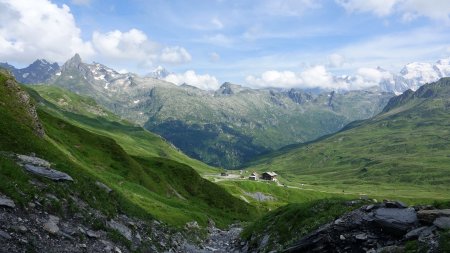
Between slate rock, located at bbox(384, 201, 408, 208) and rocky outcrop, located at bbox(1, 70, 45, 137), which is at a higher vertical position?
rocky outcrop, located at bbox(1, 70, 45, 137)

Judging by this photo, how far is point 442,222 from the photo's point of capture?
25.6 m

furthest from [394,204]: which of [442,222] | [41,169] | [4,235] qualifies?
[41,169]

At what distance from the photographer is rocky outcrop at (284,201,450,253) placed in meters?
26.2

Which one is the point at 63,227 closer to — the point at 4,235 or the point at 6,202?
the point at 6,202

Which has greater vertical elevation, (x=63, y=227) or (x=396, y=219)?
(x=396, y=219)

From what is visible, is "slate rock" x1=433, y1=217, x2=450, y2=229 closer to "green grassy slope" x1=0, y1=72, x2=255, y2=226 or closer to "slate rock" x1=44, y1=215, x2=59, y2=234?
"slate rock" x1=44, y1=215, x2=59, y2=234

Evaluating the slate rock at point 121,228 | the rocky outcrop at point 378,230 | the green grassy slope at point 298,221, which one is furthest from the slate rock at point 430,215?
the slate rock at point 121,228

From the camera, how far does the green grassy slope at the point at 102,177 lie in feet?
120

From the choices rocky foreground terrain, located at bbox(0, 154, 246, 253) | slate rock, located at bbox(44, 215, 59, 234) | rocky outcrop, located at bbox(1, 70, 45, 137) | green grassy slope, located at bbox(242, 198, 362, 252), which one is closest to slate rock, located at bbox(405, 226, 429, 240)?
green grassy slope, located at bbox(242, 198, 362, 252)

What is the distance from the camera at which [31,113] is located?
62625mm

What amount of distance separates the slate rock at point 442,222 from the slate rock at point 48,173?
29.9 meters

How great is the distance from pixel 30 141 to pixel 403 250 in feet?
142

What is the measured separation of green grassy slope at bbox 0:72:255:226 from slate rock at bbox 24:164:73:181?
79 centimetres

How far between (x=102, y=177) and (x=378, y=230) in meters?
52.0
